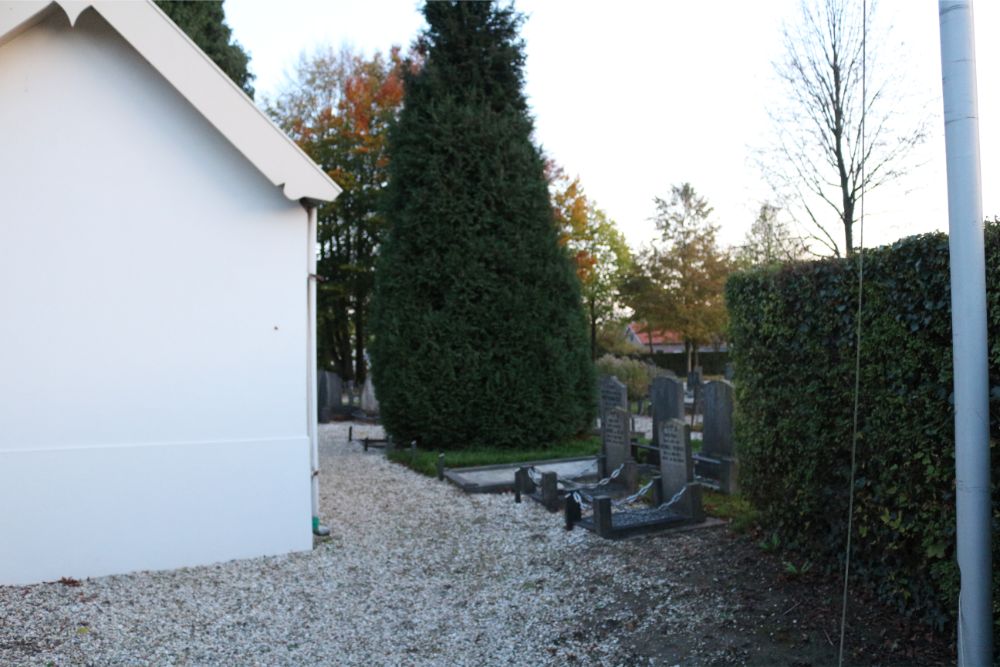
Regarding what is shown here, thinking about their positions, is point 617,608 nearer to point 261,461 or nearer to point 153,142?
point 261,461

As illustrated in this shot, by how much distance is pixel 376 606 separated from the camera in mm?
6242

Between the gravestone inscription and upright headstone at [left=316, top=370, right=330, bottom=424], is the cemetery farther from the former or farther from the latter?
upright headstone at [left=316, top=370, right=330, bottom=424]

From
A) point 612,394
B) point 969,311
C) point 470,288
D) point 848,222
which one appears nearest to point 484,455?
point 612,394

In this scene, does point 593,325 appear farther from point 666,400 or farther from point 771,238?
point 666,400

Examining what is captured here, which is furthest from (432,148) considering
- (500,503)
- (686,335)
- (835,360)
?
(686,335)

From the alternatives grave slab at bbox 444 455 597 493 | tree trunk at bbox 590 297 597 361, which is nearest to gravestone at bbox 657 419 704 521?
grave slab at bbox 444 455 597 493

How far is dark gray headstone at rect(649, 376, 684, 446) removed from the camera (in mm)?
12758

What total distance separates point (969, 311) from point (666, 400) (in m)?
10.1

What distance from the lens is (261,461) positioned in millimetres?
7367

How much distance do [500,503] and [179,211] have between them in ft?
17.9

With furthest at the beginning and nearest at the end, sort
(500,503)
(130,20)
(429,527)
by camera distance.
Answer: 1. (500,503)
2. (429,527)
3. (130,20)

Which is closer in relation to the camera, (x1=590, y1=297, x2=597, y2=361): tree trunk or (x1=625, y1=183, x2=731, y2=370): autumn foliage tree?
(x1=625, y1=183, x2=731, y2=370): autumn foliage tree

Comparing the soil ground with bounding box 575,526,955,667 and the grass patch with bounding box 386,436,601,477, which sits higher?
the grass patch with bounding box 386,436,601,477

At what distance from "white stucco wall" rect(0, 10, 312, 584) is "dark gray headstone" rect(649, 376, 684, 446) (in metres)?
7.26
